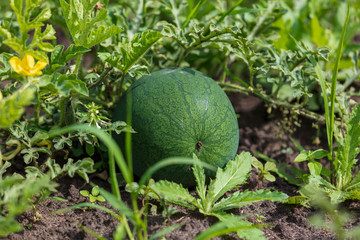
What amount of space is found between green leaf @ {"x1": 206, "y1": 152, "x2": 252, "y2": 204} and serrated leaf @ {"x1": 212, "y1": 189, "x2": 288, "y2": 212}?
6cm

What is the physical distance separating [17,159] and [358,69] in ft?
10.5

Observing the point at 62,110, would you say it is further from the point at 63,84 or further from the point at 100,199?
the point at 100,199

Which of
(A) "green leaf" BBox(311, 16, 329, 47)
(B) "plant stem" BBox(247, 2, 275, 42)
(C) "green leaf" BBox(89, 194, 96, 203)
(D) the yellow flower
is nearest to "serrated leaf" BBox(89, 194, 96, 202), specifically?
(C) "green leaf" BBox(89, 194, 96, 203)

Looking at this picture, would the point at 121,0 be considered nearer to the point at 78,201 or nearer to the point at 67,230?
the point at 78,201

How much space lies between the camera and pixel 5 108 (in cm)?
204

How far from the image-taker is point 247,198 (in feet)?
8.12

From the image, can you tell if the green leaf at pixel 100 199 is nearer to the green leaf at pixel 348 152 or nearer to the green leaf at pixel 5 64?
the green leaf at pixel 5 64

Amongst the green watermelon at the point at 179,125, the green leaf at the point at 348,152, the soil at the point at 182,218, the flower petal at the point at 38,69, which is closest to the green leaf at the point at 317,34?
the soil at the point at 182,218

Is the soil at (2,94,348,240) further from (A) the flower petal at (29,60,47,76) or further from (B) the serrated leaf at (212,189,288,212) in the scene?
(A) the flower petal at (29,60,47,76)

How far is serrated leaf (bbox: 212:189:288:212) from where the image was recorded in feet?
8.05

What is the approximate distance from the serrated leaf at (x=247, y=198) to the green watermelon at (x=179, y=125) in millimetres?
317

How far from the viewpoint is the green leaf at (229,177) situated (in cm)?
256

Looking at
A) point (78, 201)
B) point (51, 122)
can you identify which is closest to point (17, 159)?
point (51, 122)

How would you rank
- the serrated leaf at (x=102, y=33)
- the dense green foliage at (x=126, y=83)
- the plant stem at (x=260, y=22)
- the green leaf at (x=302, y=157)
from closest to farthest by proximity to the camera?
the dense green foliage at (x=126, y=83), the serrated leaf at (x=102, y=33), the green leaf at (x=302, y=157), the plant stem at (x=260, y=22)
